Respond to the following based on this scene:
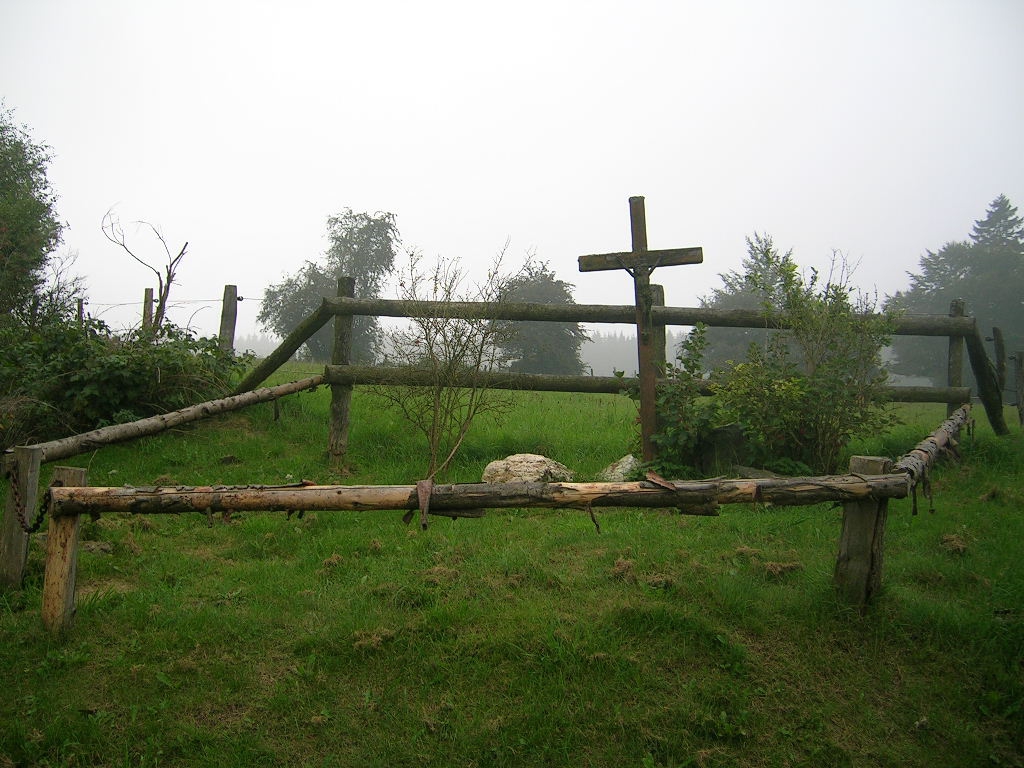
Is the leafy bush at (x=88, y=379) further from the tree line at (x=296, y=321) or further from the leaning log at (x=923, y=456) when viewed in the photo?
the leaning log at (x=923, y=456)

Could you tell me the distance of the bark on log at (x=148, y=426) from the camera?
14.0ft

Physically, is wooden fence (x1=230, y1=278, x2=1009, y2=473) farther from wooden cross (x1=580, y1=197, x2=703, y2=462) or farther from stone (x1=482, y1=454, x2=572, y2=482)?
stone (x1=482, y1=454, x2=572, y2=482)

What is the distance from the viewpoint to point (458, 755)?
2781 millimetres

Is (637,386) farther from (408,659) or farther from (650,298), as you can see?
(408,659)

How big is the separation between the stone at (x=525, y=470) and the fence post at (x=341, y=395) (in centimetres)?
169

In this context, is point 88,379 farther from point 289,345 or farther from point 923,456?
point 923,456

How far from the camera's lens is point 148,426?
5.34m

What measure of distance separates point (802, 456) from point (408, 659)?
4.08m

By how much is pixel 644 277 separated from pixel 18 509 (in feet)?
16.7

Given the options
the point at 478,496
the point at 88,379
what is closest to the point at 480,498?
the point at 478,496

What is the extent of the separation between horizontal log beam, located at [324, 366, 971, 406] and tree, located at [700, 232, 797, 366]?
1048 mm

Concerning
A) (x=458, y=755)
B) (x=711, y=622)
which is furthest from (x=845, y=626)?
(x=458, y=755)

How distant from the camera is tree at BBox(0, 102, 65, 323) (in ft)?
48.9

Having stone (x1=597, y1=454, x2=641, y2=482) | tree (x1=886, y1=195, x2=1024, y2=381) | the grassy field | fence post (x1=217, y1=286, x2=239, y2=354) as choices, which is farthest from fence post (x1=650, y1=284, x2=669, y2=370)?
tree (x1=886, y1=195, x2=1024, y2=381)
